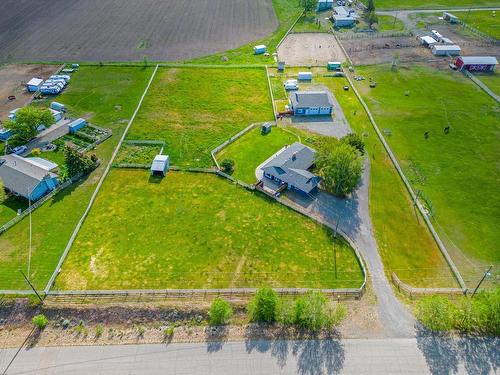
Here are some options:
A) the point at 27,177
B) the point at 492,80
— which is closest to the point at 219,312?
the point at 27,177

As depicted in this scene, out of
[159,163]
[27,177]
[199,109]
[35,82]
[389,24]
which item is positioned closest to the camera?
[27,177]

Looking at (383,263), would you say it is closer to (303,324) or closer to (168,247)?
(303,324)

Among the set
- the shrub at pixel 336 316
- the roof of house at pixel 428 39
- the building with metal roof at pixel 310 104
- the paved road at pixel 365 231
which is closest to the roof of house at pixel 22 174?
the paved road at pixel 365 231

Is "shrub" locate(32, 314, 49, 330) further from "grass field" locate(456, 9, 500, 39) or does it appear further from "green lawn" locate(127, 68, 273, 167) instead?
"grass field" locate(456, 9, 500, 39)

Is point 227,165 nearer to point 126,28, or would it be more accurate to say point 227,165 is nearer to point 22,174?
point 22,174

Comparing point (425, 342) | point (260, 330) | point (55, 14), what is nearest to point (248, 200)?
point (260, 330)

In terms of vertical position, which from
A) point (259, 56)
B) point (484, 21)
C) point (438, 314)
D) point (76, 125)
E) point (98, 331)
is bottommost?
point (98, 331)

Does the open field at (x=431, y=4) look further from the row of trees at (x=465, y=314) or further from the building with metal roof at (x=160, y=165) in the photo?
the row of trees at (x=465, y=314)
